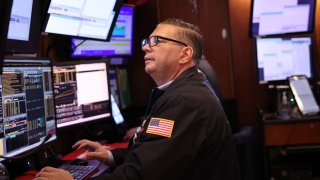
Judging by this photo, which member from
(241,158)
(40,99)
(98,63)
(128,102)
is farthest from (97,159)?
(128,102)

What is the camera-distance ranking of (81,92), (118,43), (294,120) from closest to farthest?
(81,92)
(294,120)
(118,43)

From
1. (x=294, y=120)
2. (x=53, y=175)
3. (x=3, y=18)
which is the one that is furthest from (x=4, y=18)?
(x=294, y=120)

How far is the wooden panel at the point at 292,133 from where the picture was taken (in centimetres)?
313

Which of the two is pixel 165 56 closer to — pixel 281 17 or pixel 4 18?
pixel 4 18

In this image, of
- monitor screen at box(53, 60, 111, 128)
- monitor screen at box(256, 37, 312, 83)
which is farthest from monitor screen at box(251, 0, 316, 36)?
monitor screen at box(53, 60, 111, 128)

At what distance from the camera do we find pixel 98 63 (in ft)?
8.70

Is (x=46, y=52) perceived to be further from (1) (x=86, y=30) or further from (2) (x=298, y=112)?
(2) (x=298, y=112)

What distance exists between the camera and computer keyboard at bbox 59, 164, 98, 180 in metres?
1.70

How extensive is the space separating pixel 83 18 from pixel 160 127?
128 cm

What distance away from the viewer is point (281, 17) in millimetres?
3664

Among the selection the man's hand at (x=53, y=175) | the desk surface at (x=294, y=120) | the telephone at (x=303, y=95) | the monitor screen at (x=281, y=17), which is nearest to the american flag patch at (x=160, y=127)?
the man's hand at (x=53, y=175)

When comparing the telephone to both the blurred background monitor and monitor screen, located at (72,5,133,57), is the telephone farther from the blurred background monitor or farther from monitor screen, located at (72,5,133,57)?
the blurred background monitor

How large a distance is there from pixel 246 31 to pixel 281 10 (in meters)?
0.35

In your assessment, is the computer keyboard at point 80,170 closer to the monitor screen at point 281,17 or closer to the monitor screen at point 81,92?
the monitor screen at point 81,92
